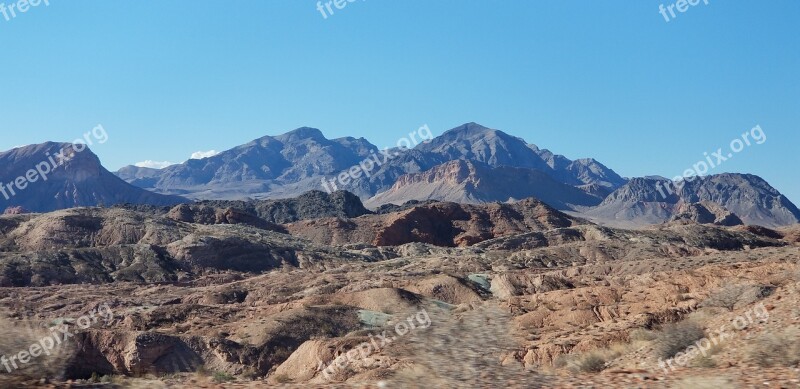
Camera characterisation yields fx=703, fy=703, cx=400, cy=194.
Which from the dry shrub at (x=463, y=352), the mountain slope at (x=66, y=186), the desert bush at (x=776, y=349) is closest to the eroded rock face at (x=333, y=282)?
the dry shrub at (x=463, y=352)

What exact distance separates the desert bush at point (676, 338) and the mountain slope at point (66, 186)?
184 m

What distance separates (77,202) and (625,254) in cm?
15515

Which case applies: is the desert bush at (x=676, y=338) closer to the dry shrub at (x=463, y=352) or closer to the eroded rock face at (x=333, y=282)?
the eroded rock face at (x=333, y=282)

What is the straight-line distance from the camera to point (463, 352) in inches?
585

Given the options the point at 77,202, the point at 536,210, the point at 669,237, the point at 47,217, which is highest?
the point at 77,202

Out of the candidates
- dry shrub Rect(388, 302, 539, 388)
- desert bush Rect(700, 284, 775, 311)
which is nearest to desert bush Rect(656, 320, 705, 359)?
dry shrub Rect(388, 302, 539, 388)

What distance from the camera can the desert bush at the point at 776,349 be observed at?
421 inches

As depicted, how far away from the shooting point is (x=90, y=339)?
75.9 feet

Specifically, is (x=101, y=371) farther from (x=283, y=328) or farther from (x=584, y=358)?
(x=584, y=358)

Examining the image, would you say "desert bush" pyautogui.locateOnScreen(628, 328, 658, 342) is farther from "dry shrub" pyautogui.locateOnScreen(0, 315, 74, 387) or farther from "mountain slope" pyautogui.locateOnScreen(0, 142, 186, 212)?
"mountain slope" pyautogui.locateOnScreen(0, 142, 186, 212)

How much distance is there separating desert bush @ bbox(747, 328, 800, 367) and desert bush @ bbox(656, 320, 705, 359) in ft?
4.91

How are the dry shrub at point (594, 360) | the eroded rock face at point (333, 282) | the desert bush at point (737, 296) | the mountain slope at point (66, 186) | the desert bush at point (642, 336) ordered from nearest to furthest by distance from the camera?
the dry shrub at point (594, 360) < the desert bush at point (642, 336) < the desert bush at point (737, 296) < the eroded rock face at point (333, 282) < the mountain slope at point (66, 186)

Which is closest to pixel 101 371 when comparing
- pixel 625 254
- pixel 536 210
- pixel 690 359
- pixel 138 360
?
pixel 138 360

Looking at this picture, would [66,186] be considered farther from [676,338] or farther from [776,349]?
[776,349]
